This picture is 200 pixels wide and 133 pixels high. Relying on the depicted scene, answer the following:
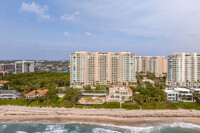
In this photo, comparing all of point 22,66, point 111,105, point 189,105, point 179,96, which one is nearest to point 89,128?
point 111,105

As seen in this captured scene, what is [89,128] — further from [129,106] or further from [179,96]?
[179,96]

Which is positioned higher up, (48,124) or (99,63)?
(99,63)

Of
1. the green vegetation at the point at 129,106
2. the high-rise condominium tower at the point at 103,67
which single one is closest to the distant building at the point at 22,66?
the high-rise condominium tower at the point at 103,67

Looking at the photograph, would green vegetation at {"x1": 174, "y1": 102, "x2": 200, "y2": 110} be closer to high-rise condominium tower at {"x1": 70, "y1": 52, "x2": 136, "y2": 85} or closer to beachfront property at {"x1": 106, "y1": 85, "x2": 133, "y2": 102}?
beachfront property at {"x1": 106, "y1": 85, "x2": 133, "y2": 102}

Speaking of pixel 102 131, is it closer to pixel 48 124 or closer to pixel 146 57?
pixel 48 124

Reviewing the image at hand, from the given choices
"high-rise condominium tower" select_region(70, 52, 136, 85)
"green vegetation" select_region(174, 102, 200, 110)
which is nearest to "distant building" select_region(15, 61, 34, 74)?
"high-rise condominium tower" select_region(70, 52, 136, 85)

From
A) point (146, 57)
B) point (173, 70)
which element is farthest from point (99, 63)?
point (146, 57)
